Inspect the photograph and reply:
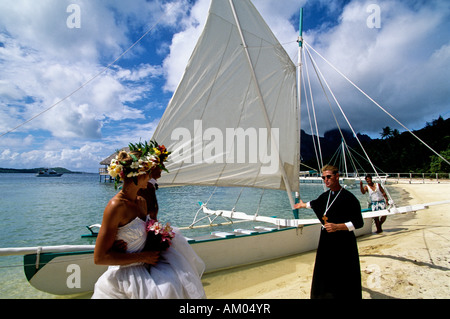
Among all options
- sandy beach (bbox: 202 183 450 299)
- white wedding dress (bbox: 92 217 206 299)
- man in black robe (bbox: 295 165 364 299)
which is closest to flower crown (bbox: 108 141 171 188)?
white wedding dress (bbox: 92 217 206 299)

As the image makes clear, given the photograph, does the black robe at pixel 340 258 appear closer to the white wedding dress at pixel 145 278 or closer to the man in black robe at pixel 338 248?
the man in black robe at pixel 338 248

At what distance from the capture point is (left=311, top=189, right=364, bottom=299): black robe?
2.73 metres

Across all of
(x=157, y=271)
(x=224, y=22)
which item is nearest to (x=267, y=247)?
(x=157, y=271)

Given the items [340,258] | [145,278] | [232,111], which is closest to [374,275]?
[340,258]

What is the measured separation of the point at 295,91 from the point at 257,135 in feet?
5.78

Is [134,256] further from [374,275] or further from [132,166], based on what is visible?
[374,275]

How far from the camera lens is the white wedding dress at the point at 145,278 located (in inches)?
63.9

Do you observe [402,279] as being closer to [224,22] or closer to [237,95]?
[237,95]

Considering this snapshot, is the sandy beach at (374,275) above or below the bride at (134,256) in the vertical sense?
below

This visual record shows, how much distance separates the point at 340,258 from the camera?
278cm

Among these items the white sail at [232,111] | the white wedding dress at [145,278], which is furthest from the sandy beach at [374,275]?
the white wedding dress at [145,278]

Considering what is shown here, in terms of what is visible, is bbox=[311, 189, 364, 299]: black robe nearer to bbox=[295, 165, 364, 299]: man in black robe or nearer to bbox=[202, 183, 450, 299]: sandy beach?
bbox=[295, 165, 364, 299]: man in black robe

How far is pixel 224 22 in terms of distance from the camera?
19.1 ft
